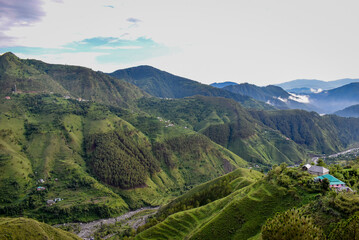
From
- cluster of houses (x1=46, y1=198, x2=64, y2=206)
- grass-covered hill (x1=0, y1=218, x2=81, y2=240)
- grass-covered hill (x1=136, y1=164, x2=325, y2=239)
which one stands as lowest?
cluster of houses (x1=46, y1=198, x2=64, y2=206)

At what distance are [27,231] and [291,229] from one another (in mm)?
101524

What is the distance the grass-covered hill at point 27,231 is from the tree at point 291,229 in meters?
93.7

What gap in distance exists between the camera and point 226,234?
81.7m

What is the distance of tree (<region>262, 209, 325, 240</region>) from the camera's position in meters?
46.2

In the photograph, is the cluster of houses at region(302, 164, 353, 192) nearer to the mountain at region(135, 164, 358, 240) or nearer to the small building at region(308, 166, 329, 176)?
the small building at region(308, 166, 329, 176)

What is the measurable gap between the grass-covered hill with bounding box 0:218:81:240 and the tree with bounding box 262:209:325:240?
307 feet

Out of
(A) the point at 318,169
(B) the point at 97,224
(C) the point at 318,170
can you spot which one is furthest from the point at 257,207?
(B) the point at 97,224

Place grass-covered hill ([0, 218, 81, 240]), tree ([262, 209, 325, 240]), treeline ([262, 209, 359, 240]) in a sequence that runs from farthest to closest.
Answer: grass-covered hill ([0, 218, 81, 240])
tree ([262, 209, 325, 240])
treeline ([262, 209, 359, 240])

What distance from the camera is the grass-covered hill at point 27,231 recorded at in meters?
95.8

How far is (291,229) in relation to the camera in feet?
154

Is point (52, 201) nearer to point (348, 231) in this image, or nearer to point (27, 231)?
point (27, 231)

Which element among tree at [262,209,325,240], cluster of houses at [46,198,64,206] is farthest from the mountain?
cluster of houses at [46,198,64,206]

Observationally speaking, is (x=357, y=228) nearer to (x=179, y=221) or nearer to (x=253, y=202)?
(x=253, y=202)

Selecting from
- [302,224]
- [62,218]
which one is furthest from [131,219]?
[302,224]
